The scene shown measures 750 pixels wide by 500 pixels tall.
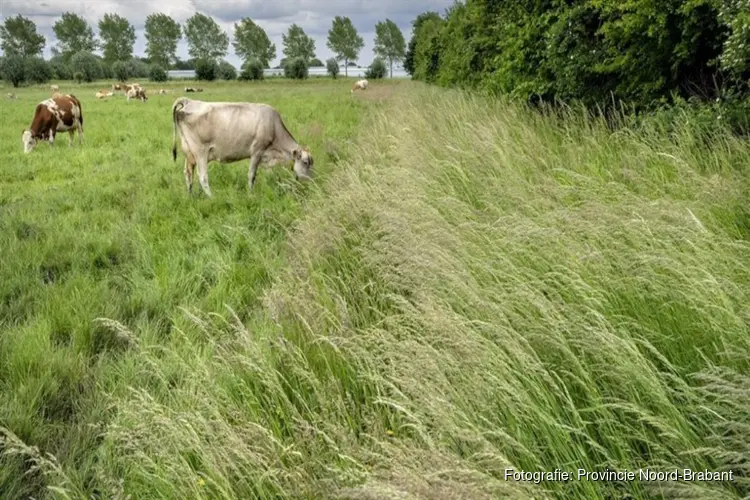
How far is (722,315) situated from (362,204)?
10.0 ft

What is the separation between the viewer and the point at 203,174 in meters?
7.71

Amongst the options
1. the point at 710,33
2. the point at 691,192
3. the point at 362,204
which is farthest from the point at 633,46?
the point at 362,204

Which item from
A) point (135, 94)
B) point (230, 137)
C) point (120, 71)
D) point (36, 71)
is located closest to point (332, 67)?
point (120, 71)

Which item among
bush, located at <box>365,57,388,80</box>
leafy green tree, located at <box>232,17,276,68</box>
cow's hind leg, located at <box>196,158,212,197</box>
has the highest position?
leafy green tree, located at <box>232,17,276,68</box>

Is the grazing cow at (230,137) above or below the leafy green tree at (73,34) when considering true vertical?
below

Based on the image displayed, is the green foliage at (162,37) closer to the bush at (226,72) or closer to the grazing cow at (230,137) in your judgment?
the bush at (226,72)

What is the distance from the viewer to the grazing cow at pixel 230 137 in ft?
25.6

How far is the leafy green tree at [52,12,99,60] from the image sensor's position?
88000mm

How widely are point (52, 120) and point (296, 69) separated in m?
56.1

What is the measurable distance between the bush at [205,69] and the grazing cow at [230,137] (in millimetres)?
56294

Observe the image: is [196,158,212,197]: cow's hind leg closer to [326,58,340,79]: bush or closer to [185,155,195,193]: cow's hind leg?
[185,155,195,193]: cow's hind leg

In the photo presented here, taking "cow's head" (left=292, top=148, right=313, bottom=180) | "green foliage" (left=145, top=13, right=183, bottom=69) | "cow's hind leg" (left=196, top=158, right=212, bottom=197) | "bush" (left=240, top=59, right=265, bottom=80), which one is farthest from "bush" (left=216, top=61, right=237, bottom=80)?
"cow's head" (left=292, top=148, right=313, bottom=180)

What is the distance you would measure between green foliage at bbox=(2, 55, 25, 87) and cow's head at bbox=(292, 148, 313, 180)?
178ft

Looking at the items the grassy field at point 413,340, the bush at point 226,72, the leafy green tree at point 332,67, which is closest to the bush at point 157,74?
the bush at point 226,72
